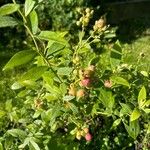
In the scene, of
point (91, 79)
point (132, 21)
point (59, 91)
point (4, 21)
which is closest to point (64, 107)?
point (59, 91)

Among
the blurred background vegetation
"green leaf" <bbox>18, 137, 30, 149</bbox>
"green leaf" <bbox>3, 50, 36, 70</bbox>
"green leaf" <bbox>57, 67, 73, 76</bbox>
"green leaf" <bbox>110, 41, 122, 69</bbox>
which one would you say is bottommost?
the blurred background vegetation

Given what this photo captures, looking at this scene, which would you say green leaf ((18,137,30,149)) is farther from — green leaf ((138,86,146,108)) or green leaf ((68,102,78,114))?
green leaf ((138,86,146,108))

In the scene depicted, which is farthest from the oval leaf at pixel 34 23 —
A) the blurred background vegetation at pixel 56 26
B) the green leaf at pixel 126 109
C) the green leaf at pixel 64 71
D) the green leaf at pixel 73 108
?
the blurred background vegetation at pixel 56 26

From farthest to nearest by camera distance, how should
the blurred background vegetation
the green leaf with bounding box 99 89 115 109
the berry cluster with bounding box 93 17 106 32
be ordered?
1. the blurred background vegetation
2. the green leaf with bounding box 99 89 115 109
3. the berry cluster with bounding box 93 17 106 32

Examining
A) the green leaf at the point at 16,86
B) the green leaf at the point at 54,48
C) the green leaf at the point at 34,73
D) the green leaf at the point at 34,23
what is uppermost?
the green leaf at the point at 34,23

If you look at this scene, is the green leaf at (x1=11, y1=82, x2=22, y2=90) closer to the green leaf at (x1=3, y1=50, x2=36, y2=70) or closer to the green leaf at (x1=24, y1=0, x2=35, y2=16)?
the green leaf at (x1=3, y1=50, x2=36, y2=70)

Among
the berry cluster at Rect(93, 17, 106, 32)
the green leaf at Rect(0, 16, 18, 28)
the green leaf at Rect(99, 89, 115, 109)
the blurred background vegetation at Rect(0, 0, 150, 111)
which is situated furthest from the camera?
the blurred background vegetation at Rect(0, 0, 150, 111)

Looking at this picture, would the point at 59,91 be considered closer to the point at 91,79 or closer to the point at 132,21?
the point at 91,79

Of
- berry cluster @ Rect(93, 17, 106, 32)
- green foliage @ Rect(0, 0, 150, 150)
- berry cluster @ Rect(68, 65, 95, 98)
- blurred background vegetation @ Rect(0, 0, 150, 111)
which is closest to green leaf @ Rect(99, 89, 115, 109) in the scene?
green foliage @ Rect(0, 0, 150, 150)

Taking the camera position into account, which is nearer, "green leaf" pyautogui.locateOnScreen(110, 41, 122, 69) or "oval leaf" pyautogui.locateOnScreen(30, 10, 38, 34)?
"oval leaf" pyautogui.locateOnScreen(30, 10, 38, 34)

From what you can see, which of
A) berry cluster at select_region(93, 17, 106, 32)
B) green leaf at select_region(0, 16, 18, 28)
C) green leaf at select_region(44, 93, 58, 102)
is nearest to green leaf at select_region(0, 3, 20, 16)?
green leaf at select_region(0, 16, 18, 28)

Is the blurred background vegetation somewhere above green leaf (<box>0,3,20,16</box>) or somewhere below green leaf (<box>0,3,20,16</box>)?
below

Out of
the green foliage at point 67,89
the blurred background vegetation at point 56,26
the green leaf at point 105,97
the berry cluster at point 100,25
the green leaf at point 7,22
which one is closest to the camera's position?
the green leaf at point 7,22

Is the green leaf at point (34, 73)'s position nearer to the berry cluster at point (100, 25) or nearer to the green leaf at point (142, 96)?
the berry cluster at point (100, 25)
